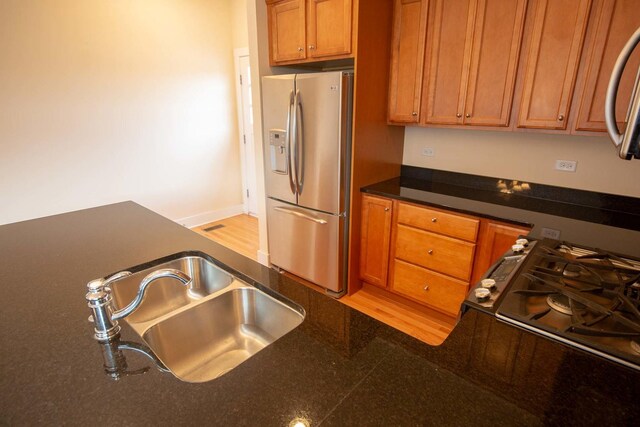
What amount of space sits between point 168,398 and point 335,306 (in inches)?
19.6

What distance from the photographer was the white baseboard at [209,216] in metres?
4.35

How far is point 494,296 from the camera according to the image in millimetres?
1047

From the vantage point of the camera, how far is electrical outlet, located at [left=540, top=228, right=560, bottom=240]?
1.67 m

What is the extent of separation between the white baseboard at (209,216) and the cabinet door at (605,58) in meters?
4.01

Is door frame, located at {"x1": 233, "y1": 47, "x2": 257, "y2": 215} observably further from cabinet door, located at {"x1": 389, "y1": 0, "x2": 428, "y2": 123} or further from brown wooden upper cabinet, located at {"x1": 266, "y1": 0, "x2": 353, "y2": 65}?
cabinet door, located at {"x1": 389, "y1": 0, "x2": 428, "y2": 123}

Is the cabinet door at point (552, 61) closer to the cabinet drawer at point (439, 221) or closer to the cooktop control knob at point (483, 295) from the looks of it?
the cabinet drawer at point (439, 221)

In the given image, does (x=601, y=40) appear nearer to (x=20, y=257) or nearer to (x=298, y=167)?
(x=298, y=167)

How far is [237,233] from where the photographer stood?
423 centimetres

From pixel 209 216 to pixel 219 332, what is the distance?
3634 millimetres

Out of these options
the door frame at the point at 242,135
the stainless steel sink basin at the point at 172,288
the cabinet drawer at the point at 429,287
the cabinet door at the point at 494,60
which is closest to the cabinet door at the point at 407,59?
the cabinet door at the point at 494,60

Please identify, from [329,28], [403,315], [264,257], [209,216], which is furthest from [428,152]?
[209,216]

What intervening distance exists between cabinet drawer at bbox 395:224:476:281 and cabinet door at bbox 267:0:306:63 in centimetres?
157

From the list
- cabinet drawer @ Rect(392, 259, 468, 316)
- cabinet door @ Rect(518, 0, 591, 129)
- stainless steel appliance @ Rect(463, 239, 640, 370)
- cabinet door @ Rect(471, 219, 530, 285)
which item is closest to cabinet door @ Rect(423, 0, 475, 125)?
cabinet door @ Rect(518, 0, 591, 129)

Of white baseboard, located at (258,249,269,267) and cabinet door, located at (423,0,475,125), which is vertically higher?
cabinet door, located at (423,0,475,125)
